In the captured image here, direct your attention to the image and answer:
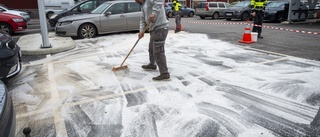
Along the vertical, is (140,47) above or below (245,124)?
above

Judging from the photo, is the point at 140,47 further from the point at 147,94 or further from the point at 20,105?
the point at 20,105

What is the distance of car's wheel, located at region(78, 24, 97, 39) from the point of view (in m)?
9.60

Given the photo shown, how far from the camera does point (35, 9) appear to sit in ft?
81.3

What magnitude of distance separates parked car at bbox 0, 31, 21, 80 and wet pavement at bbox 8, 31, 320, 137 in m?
0.34

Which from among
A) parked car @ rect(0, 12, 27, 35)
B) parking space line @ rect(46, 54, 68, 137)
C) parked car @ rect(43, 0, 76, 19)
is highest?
parked car @ rect(43, 0, 76, 19)

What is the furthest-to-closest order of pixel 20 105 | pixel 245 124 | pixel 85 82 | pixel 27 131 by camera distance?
pixel 85 82, pixel 20 105, pixel 245 124, pixel 27 131

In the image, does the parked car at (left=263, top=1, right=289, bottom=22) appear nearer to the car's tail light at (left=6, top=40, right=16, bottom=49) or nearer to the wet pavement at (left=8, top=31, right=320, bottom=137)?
the wet pavement at (left=8, top=31, right=320, bottom=137)

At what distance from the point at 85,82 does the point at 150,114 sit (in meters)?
1.80

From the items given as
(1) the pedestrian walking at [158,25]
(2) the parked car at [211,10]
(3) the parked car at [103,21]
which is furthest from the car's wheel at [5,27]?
(2) the parked car at [211,10]

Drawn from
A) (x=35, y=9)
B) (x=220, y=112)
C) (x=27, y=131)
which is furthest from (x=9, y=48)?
(x=35, y=9)

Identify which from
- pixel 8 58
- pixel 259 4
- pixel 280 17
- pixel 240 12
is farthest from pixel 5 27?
pixel 280 17

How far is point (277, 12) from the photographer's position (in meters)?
16.7

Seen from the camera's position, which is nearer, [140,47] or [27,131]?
[27,131]

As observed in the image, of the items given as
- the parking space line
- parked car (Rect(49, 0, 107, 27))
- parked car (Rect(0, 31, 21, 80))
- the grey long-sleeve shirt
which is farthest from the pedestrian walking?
parked car (Rect(49, 0, 107, 27))
